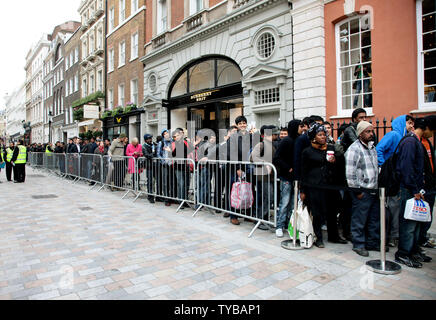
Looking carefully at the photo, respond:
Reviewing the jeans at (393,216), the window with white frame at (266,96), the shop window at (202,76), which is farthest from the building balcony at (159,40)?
the jeans at (393,216)

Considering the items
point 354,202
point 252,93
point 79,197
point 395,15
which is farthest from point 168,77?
point 354,202

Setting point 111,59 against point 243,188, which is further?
point 111,59

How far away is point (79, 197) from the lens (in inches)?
376

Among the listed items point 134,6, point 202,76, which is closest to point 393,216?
point 202,76

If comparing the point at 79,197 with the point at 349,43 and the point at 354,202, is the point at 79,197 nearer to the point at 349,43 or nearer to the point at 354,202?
the point at 354,202

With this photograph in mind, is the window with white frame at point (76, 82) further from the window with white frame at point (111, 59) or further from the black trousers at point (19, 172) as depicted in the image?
the black trousers at point (19, 172)

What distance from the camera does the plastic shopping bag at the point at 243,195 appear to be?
5762 mm

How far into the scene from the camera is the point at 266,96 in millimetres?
11719

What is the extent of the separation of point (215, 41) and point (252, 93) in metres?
3.83

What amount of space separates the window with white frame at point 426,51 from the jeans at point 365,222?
15.2 ft

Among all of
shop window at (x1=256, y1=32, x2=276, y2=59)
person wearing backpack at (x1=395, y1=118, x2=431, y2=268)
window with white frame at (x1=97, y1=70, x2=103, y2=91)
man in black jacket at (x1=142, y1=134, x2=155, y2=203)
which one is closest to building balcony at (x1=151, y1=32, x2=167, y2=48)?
shop window at (x1=256, y1=32, x2=276, y2=59)

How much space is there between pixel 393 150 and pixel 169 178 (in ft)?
16.9

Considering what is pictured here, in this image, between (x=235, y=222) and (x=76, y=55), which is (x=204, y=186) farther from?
(x=76, y=55)

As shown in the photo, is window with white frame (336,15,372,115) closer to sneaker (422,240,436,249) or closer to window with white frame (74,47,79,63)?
sneaker (422,240,436,249)
